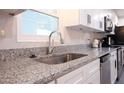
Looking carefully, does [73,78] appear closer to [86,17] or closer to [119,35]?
[86,17]

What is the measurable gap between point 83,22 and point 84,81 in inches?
48.0

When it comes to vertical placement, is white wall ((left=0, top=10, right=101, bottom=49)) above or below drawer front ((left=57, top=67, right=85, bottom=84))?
above

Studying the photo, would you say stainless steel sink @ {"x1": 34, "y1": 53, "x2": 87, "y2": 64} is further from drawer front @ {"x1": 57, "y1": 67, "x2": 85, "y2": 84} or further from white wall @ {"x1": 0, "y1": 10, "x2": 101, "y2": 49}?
drawer front @ {"x1": 57, "y1": 67, "x2": 85, "y2": 84}

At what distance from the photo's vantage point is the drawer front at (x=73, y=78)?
2.89 ft

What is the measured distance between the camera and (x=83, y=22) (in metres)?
2.24

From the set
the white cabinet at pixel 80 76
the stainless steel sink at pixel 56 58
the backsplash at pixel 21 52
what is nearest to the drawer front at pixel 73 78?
the white cabinet at pixel 80 76

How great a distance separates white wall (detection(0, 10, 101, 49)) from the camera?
1.27 meters

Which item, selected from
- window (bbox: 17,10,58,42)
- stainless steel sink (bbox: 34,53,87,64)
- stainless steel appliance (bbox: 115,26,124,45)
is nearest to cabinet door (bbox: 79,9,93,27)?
window (bbox: 17,10,58,42)

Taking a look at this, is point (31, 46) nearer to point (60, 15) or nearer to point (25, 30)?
point (25, 30)

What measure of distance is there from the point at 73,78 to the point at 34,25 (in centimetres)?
97

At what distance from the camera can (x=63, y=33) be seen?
227 cm

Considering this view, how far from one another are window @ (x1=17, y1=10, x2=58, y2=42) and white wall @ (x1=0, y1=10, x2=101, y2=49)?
0.07 meters
